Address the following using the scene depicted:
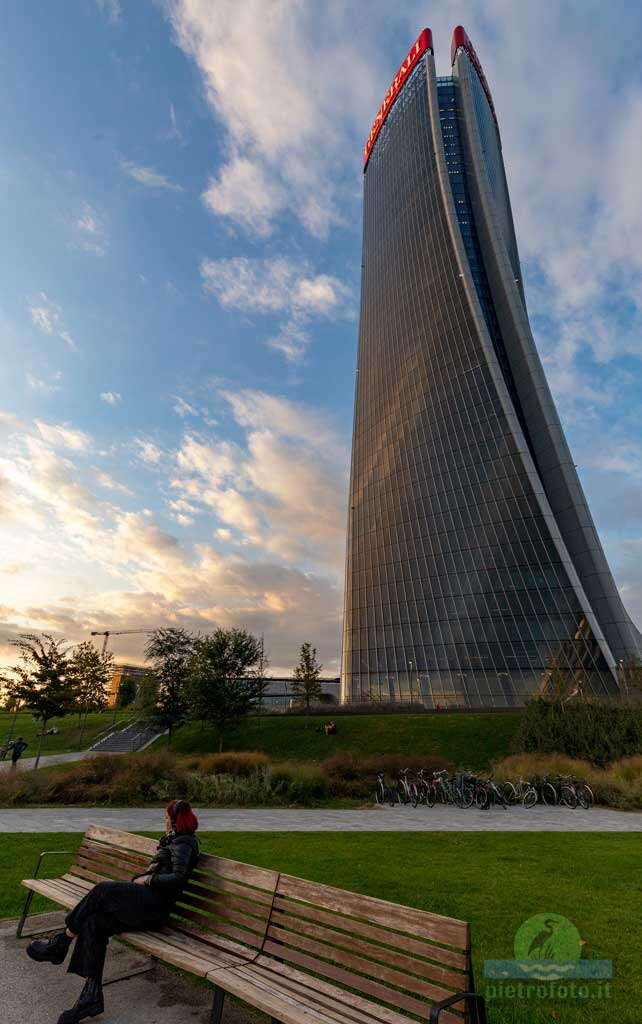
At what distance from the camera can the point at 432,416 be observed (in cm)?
5881

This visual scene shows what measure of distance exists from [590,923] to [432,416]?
2203 inches

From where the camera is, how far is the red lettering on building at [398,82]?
7456cm

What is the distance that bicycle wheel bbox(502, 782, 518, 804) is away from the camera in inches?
687

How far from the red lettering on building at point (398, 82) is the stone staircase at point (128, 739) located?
9003 cm

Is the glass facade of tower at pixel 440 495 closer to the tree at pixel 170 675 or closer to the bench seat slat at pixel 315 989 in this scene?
the tree at pixel 170 675

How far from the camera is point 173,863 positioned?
180 inches

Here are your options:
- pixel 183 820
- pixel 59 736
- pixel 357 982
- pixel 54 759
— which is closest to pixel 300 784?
pixel 183 820

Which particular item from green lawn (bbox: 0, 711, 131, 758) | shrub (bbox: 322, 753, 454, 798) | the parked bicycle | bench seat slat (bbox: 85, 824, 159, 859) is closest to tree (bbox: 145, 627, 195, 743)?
green lawn (bbox: 0, 711, 131, 758)

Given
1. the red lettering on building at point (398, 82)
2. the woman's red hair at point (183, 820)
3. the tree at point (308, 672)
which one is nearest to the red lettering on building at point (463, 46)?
the red lettering on building at point (398, 82)

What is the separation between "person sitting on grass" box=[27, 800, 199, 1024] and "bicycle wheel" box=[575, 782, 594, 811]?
1596 cm

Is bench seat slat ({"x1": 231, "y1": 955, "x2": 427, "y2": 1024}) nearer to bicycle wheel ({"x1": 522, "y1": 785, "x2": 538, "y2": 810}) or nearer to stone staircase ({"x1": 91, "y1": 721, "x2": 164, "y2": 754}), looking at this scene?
bicycle wheel ({"x1": 522, "y1": 785, "x2": 538, "y2": 810})

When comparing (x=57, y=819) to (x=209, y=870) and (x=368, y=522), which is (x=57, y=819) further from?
(x=368, y=522)

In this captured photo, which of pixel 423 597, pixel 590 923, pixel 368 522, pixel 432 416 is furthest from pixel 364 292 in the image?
pixel 590 923

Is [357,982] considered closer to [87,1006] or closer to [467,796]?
[87,1006]
